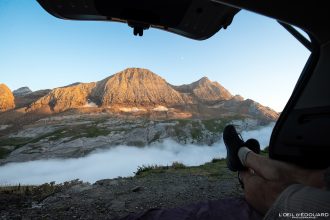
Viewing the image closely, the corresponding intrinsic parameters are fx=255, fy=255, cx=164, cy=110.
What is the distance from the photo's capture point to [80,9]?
7.49 feet

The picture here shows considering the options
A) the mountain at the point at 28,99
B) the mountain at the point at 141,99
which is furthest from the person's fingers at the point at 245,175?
the mountain at the point at 28,99

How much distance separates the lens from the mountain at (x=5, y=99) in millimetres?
152600

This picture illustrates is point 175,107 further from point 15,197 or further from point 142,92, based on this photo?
point 15,197

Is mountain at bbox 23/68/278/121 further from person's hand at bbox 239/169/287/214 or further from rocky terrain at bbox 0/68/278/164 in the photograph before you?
person's hand at bbox 239/169/287/214

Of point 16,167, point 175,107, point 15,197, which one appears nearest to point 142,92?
point 175,107

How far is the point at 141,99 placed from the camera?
16362 centimetres

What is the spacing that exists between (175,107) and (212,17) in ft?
525

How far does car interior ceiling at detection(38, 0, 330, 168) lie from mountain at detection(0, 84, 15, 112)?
174 metres

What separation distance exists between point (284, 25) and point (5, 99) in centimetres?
18304

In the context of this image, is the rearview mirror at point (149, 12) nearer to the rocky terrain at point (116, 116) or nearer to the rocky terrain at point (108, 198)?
the rocky terrain at point (108, 198)

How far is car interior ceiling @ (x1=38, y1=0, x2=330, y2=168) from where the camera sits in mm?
2113

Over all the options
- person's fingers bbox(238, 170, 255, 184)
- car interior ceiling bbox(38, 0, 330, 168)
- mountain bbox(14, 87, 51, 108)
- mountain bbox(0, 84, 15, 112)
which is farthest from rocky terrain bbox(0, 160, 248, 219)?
mountain bbox(14, 87, 51, 108)

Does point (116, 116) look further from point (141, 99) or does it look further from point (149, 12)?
point (149, 12)

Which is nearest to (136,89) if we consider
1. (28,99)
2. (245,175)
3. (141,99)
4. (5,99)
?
(141,99)
